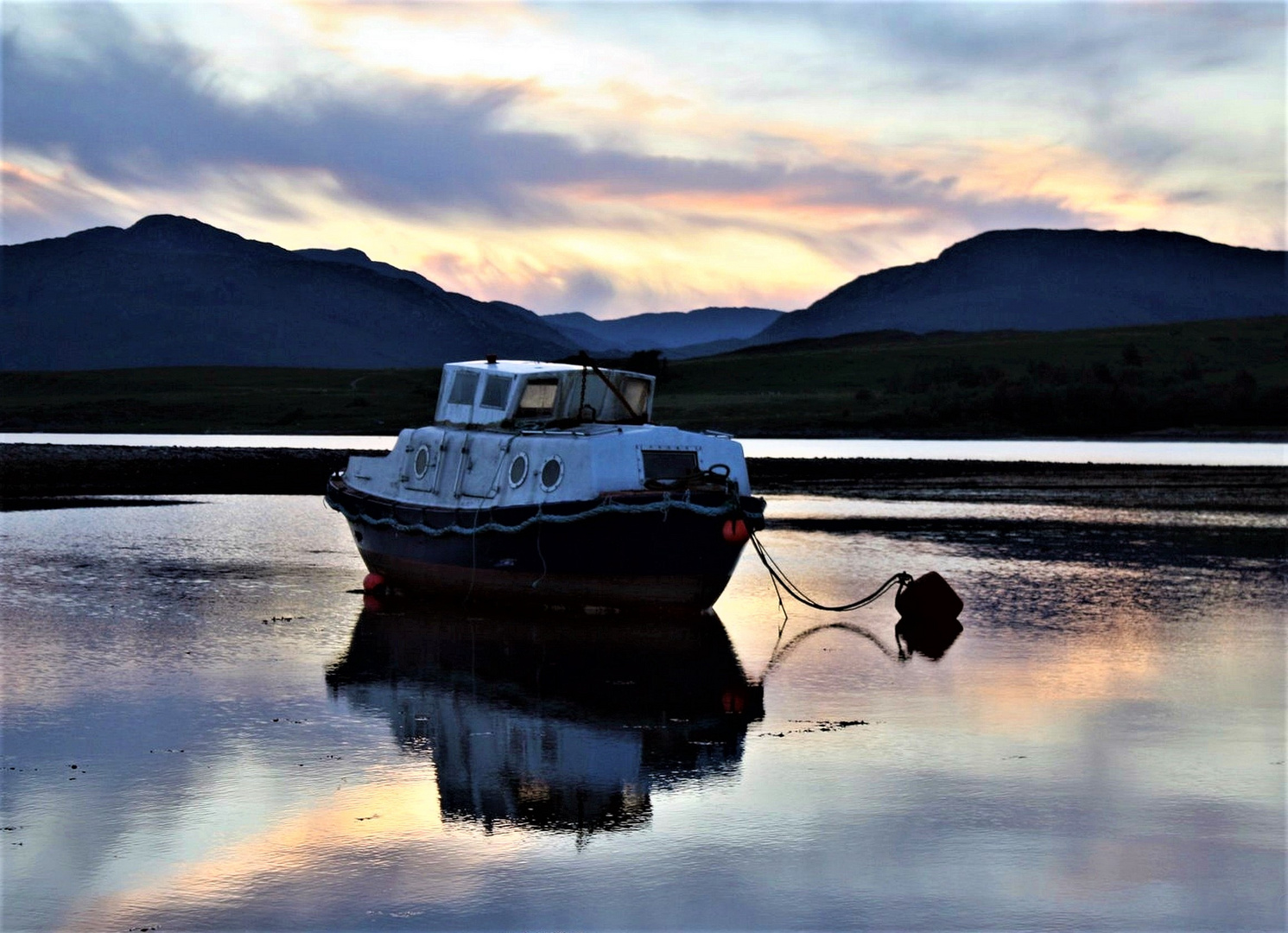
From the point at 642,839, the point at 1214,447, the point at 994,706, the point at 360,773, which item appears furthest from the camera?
the point at 1214,447

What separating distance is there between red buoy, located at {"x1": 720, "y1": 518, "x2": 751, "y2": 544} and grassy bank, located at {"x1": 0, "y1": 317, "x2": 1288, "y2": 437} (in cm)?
9473

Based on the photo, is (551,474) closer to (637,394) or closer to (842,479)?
(637,394)

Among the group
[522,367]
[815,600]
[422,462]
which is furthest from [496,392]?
[815,600]

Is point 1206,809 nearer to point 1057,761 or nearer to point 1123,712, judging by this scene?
point 1057,761

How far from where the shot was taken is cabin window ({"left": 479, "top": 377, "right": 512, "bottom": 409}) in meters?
29.4

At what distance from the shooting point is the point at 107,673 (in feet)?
70.0

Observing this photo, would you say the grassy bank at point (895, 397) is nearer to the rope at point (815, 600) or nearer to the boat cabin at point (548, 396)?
the rope at point (815, 600)

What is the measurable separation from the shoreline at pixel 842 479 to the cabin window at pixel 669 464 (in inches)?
1157

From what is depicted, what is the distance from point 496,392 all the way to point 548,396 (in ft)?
3.79

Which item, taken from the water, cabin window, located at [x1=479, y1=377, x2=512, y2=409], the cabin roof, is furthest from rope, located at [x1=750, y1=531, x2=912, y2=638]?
the water

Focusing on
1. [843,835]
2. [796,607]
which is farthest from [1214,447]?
[843,835]

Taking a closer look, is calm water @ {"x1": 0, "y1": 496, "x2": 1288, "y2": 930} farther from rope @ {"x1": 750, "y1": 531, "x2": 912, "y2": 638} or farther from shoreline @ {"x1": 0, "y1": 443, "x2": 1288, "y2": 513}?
shoreline @ {"x1": 0, "y1": 443, "x2": 1288, "y2": 513}

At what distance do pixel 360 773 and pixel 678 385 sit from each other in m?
171

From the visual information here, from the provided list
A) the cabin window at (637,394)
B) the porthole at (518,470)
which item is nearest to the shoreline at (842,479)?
the cabin window at (637,394)
